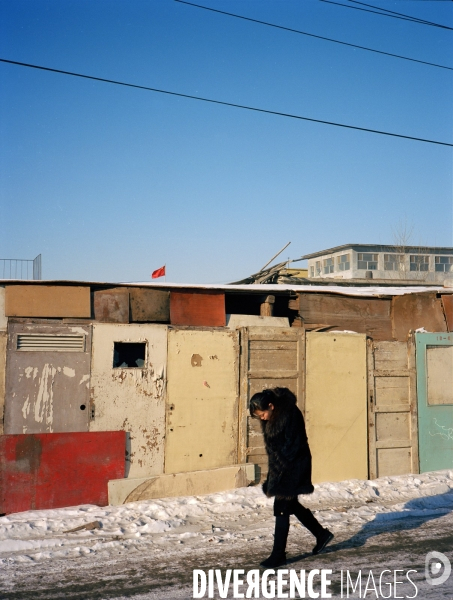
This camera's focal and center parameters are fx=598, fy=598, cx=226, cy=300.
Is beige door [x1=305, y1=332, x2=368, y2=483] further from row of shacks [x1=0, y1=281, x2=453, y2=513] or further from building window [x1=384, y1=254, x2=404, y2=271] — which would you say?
building window [x1=384, y1=254, x2=404, y2=271]

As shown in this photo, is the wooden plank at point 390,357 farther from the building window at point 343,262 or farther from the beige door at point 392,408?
the building window at point 343,262

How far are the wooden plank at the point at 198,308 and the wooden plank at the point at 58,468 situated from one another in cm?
191

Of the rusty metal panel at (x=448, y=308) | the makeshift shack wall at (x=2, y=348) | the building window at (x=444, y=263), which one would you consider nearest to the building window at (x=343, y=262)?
the building window at (x=444, y=263)

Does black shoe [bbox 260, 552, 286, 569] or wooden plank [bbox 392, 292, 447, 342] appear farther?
wooden plank [bbox 392, 292, 447, 342]

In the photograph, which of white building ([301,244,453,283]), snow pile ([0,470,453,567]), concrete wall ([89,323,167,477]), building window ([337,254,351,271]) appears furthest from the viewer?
building window ([337,254,351,271])

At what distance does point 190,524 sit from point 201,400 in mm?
2010

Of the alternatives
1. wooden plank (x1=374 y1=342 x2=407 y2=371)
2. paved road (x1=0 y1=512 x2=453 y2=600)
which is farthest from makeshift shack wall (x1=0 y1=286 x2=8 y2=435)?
wooden plank (x1=374 y1=342 x2=407 y2=371)

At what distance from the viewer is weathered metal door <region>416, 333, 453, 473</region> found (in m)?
10.0

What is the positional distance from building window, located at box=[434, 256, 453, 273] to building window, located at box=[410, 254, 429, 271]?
5.32ft

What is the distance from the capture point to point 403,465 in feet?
32.4

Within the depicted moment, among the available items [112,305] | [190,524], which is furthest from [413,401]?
[112,305]

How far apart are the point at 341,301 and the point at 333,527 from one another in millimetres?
4166

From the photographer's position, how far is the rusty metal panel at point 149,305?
8789 millimetres

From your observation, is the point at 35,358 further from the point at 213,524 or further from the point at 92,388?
the point at 213,524
